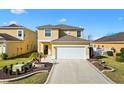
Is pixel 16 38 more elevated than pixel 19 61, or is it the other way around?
pixel 16 38

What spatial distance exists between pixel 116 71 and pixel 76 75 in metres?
2.47

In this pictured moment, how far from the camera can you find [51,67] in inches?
782

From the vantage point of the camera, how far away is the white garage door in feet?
75.9

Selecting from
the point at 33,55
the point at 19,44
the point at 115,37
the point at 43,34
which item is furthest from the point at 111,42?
the point at 19,44

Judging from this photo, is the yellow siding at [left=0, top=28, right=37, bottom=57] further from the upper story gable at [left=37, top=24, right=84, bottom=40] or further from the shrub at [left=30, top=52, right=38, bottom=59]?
the upper story gable at [left=37, top=24, right=84, bottom=40]

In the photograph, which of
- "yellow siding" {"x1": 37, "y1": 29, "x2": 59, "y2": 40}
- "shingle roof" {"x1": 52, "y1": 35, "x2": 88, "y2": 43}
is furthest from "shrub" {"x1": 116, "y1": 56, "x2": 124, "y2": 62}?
"yellow siding" {"x1": 37, "y1": 29, "x2": 59, "y2": 40}

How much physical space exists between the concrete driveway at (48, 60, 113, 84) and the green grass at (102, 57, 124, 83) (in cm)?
39

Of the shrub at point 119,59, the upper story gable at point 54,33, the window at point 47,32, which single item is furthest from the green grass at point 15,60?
the shrub at point 119,59

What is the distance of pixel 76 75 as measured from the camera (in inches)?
693

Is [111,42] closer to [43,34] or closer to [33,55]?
[43,34]

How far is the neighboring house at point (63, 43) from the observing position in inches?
918
